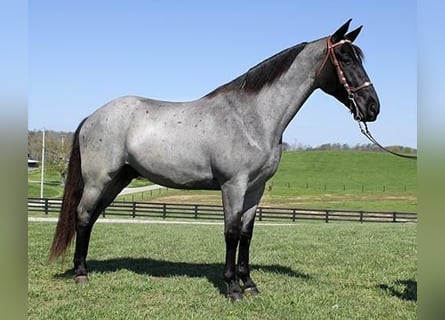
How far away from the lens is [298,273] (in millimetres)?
6754

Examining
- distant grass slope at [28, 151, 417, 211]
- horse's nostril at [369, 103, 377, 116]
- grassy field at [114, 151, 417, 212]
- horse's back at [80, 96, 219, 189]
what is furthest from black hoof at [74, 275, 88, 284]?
distant grass slope at [28, 151, 417, 211]

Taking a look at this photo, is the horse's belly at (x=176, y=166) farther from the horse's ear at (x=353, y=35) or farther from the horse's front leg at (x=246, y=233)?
the horse's ear at (x=353, y=35)

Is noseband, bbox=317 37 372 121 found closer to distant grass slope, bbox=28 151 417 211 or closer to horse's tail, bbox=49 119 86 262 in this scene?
horse's tail, bbox=49 119 86 262

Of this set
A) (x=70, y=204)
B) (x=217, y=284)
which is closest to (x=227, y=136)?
(x=217, y=284)

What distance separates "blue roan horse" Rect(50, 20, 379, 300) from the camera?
5.29 meters

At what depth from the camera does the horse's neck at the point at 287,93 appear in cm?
548

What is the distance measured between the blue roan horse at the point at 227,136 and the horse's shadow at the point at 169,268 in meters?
0.69

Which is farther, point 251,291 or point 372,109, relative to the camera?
point 251,291

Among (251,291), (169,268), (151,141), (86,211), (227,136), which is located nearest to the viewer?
(227,136)

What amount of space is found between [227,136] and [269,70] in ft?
3.33

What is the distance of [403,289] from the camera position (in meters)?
5.82

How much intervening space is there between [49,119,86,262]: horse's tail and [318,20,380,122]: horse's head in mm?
3508

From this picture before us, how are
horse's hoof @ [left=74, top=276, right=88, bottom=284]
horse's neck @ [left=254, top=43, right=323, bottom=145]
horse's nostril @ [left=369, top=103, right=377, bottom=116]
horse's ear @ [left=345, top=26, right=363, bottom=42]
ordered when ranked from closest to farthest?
horse's nostril @ [left=369, top=103, right=377, bottom=116], horse's ear @ [left=345, top=26, right=363, bottom=42], horse's neck @ [left=254, top=43, right=323, bottom=145], horse's hoof @ [left=74, top=276, right=88, bottom=284]

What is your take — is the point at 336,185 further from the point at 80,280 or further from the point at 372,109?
the point at 80,280
